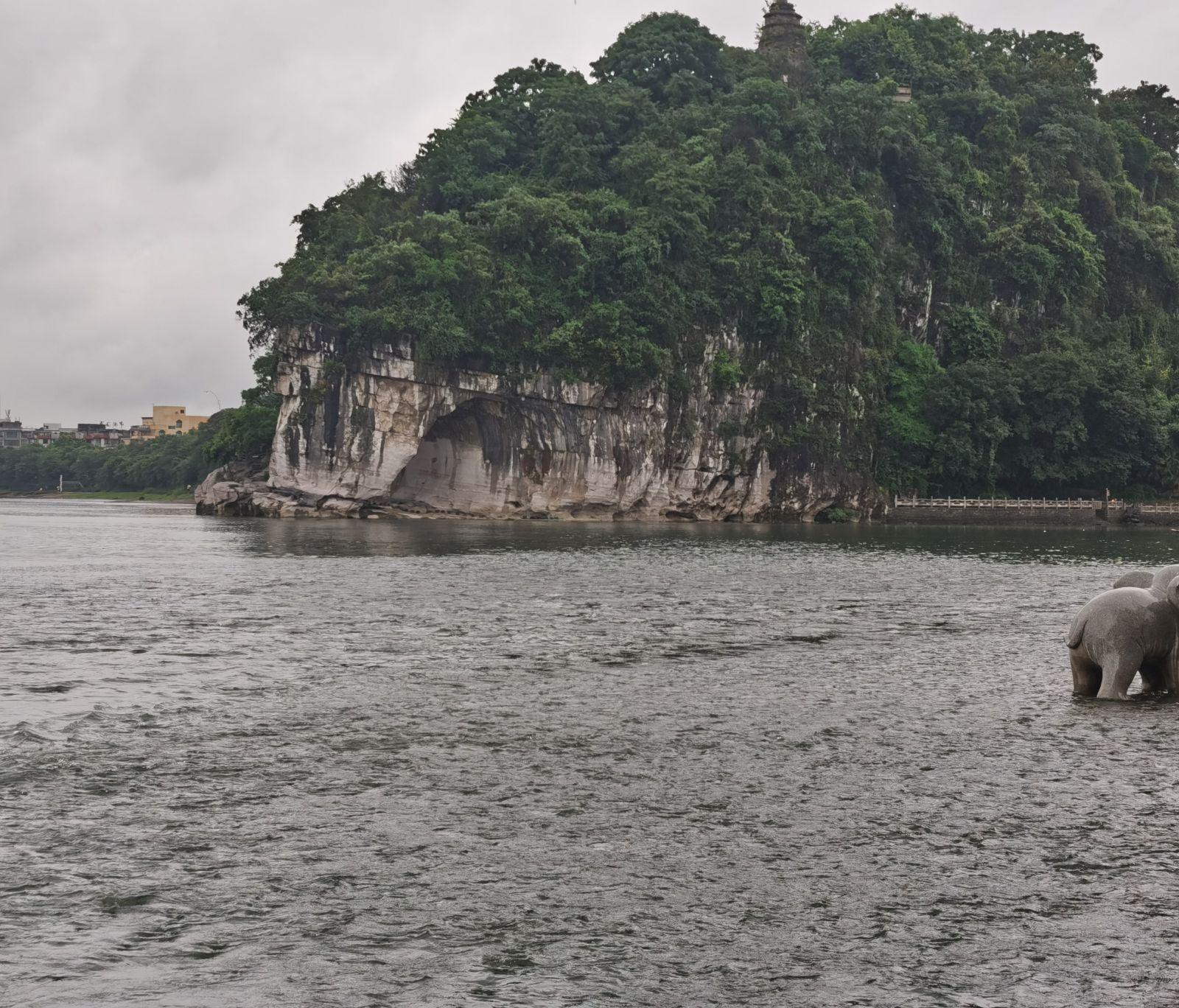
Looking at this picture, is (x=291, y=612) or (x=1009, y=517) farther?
(x=1009, y=517)

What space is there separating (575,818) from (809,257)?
86857 mm

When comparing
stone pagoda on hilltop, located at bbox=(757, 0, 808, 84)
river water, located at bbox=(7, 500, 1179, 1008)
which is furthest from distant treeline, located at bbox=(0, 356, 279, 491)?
river water, located at bbox=(7, 500, 1179, 1008)

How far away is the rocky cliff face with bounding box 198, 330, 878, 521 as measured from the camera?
83.6m

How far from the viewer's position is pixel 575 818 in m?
10.5

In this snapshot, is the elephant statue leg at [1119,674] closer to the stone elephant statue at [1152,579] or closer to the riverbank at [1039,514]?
the stone elephant statue at [1152,579]

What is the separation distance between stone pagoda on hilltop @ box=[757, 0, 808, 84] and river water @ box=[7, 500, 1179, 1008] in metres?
98.6

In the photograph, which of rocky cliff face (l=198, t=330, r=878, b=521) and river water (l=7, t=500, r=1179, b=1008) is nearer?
A: river water (l=7, t=500, r=1179, b=1008)

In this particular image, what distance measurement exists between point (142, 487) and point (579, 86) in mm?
81536

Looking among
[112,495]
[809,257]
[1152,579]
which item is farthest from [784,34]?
[1152,579]

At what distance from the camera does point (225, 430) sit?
94.7m

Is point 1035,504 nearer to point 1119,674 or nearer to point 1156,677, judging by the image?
point 1156,677

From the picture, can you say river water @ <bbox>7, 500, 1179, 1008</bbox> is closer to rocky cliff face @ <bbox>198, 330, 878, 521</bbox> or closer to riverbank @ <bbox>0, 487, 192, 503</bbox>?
rocky cliff face @ <bbox>198, 330, 878, 521</bbox>

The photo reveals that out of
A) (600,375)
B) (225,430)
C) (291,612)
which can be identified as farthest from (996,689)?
(225,430)

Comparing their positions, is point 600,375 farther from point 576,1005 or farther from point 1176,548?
point 576,1005
